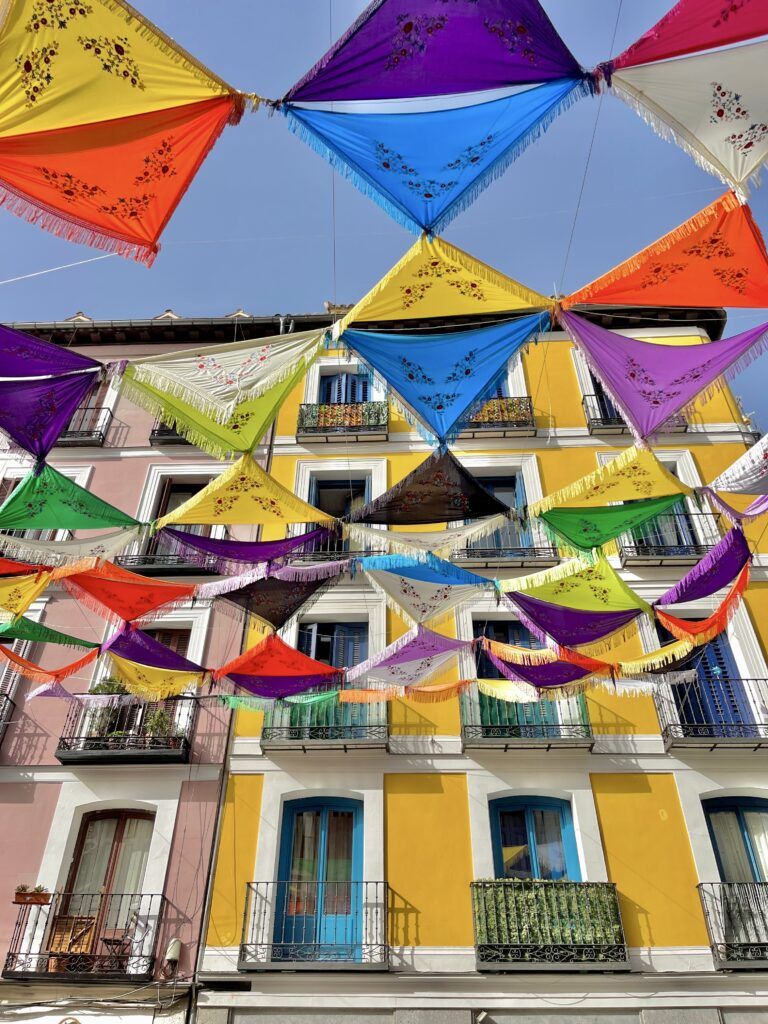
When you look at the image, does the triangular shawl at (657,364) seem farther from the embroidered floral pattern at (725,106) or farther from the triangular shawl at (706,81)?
the embroidered floral pattern at (725,106)

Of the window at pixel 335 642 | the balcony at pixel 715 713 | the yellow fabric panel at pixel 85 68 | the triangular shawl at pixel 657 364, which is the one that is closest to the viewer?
the yellow fabric panel at pixel 85 68

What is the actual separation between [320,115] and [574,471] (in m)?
10.1

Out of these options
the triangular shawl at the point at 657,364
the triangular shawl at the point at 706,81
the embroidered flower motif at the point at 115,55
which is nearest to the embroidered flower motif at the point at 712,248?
the triangular shawl at the point at 706,81

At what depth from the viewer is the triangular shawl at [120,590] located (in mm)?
8609

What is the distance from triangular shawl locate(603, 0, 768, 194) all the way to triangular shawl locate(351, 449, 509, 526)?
3315 mm

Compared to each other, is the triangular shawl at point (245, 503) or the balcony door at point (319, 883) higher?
the triangular shawl at point (245, 503)

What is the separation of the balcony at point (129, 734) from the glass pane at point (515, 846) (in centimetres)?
464

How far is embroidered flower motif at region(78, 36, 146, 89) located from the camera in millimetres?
4816

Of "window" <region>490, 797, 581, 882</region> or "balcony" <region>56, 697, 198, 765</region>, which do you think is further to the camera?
"balcony" <region>56, 697, 198, 765</region>

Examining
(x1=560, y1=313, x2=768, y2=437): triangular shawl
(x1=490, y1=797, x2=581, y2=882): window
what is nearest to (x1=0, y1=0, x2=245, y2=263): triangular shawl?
(x1=560, y1=313, x2=768, y2=437): triangular shawl

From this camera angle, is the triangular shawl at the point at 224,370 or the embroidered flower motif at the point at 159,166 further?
the triangular shawl at the point at 224,370

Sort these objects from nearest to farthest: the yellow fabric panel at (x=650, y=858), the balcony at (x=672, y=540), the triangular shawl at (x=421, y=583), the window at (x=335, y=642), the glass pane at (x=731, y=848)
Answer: the triangular shawl at (x=421, y=583)
the yellow fabric panel at (x=650, y=858)
the glass pane at (x=731, y=848)
the window at (x=335, y=642)
the balcony at (x=672, y=540)

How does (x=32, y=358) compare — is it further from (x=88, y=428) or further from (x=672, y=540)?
(x=672, y=540)

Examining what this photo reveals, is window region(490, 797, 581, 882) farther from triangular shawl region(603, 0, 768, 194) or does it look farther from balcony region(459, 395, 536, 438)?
triangular shawl region(603, 0, 768, 194)
